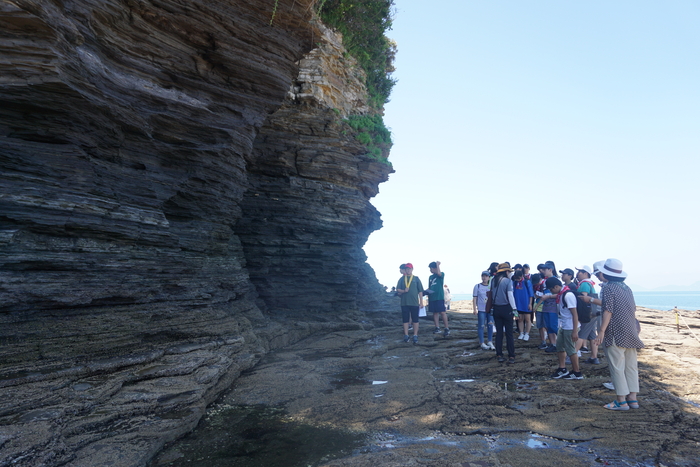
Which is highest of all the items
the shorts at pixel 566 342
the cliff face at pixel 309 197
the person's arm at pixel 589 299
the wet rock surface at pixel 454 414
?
the cliff face at pixel 309 197

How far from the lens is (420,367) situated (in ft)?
29.3

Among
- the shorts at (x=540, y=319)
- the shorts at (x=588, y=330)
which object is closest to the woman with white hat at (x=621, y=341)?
the shorts at (x=588, y=330)

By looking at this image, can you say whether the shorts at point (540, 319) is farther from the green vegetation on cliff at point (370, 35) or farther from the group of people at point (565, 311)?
the green vegetation on cliff at point (370, 35)

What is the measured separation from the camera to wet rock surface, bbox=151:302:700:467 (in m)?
4.48

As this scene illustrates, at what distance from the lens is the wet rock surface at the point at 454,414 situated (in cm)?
448

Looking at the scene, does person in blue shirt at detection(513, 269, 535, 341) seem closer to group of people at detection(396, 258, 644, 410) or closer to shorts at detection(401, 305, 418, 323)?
group of people at detection(396, 258, 644, 410)

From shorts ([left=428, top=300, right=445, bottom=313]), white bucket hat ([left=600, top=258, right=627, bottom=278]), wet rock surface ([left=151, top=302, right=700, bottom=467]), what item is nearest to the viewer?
wet rock surface ([left=151, top=302, right=700, bottom=467])

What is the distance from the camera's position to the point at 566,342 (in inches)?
307

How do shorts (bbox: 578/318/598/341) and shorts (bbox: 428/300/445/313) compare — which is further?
shorts (bbox: 428/300/445/313)

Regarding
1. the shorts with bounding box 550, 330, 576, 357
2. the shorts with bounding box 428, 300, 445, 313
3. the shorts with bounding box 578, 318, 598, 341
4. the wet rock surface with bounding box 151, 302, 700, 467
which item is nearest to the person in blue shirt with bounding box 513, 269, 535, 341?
the wet rock surface with bounding box 151, 302, 700, 467

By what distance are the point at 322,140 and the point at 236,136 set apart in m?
5.04

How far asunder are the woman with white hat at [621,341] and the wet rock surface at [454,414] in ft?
0.80

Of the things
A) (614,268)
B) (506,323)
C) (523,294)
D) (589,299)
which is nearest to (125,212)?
(506,323)

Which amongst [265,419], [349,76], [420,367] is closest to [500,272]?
[420,367]
